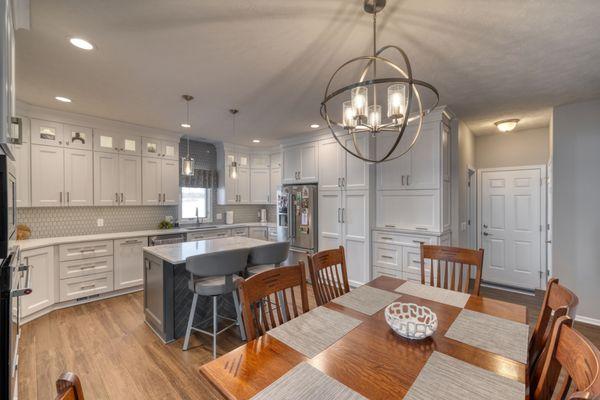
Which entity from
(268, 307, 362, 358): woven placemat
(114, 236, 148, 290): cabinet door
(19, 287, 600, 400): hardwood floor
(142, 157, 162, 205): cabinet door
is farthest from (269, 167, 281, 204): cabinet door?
(268, 307, 362, 358): woven placemat

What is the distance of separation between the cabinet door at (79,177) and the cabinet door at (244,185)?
2.49 m

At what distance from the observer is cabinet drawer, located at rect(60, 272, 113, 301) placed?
3482mm

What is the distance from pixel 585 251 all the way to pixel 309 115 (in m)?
3.63

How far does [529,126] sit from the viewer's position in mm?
4195

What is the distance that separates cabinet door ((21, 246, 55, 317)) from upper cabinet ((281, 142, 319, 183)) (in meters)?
3.45

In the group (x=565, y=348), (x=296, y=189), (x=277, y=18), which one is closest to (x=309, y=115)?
(x=296, y=189)

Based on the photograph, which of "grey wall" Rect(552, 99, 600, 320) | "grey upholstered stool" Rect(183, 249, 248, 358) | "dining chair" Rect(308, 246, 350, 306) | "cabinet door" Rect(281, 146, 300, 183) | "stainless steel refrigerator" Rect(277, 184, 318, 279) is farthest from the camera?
"cabinet door" Rect(281, 146, 300, 183)

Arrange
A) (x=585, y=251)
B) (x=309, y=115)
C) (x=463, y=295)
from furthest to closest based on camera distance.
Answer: (x=309, y=115) < (x=585, y=251) < (x=463, y=295)

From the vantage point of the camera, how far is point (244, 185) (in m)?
5.79

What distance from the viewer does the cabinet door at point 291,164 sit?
194 inches

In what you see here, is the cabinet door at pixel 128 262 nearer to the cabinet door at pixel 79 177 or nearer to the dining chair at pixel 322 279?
the cabinet door at pixel 79 177

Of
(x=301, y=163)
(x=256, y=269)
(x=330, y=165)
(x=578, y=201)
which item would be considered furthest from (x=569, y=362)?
(x=301, y=163)

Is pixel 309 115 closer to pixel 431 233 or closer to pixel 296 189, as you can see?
pixel 296 189

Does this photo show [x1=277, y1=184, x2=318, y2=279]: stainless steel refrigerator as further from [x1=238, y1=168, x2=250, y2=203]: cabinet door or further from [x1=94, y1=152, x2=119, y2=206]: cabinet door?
[x1=94, y1=152, x2=119, y2=206]: cabinet door
